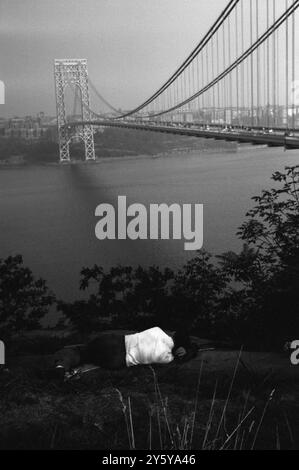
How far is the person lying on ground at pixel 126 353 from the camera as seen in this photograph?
5.08 feet

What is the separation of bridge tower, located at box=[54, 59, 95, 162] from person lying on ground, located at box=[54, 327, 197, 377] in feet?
57.7

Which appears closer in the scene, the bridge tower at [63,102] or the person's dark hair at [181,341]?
the person's dark hair at [181,341]

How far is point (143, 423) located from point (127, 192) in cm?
1164

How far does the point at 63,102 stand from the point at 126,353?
20165mm

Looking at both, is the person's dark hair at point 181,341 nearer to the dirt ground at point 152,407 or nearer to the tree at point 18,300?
the dirt ground at point 152,407

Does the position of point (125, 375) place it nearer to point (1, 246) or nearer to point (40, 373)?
point (40, 373)

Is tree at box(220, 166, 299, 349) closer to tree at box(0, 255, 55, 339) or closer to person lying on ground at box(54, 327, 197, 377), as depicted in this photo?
person lying on ground at box(54, 327, 197, 377)

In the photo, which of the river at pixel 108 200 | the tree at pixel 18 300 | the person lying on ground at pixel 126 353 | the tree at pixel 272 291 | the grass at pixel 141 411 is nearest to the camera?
the grass at pixel 141 411

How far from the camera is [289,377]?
59.9 inches

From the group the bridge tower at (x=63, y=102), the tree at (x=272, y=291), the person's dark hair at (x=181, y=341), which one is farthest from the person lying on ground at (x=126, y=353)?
the bridge tower at (x=63, y=102)

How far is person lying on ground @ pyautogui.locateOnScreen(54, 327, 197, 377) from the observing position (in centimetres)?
155

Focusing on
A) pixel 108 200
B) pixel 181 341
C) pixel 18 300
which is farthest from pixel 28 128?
pixel 181 341

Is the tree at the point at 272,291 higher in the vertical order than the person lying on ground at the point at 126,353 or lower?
lower

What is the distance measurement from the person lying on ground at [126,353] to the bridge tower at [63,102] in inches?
692
